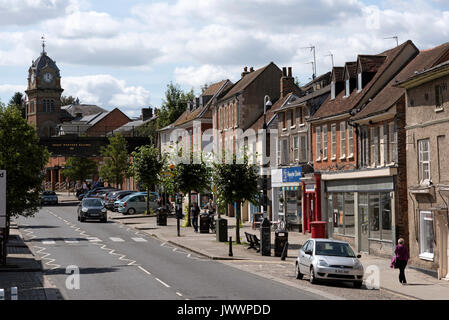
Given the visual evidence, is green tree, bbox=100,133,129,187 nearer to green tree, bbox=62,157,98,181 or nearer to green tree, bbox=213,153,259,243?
green tree, bbox=62,157,98,181

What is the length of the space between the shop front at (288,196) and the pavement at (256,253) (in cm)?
112

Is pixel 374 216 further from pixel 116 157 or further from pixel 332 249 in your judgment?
pixel 116 157

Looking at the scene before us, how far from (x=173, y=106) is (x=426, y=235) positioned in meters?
85.1

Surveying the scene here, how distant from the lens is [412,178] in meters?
31.9

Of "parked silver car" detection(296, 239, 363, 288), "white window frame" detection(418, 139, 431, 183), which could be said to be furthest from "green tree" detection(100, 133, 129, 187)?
"parked silver car" detection(296, 239, 363, 288)

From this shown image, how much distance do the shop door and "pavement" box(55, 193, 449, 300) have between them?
0.98 m

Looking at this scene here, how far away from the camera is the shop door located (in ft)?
123

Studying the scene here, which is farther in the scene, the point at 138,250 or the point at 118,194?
the point at 118,194

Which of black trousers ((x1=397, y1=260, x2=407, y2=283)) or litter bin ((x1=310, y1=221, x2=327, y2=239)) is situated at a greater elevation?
litter bin ((x1=310, y1=221, x2=327, y2=239))
